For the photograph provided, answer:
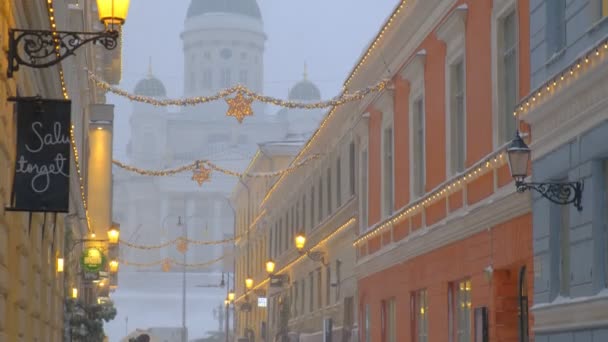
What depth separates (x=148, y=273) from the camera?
146m

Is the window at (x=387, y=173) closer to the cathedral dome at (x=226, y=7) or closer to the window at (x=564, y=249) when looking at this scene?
the window at (x=564, y=249)

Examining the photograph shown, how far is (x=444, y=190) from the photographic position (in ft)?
78.0

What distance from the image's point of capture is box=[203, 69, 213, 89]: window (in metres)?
181

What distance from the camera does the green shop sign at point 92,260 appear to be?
27875mm

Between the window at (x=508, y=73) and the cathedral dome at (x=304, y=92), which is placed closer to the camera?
the window at (x=508, y=73)

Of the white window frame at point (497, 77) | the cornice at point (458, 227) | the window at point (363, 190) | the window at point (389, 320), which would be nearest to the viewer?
the cornice at point (458, 227)

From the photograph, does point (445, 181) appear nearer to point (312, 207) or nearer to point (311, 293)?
point (311, 293)

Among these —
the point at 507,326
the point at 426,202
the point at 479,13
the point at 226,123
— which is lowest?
the point at 507,326

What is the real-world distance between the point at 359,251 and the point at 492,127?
47.2ft

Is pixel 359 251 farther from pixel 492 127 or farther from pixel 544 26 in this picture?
pixel 544 26

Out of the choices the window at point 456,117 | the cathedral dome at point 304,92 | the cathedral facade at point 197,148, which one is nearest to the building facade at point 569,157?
the window at point 456,117

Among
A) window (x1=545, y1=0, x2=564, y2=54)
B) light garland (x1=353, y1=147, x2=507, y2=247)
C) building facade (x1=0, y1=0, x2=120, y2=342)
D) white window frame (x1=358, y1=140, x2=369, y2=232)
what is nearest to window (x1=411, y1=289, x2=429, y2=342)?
light garland (x1=353, y1=147, x2=507, y2=247)

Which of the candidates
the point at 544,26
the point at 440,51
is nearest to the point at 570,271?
the point at 544,26

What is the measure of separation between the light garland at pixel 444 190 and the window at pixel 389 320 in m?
1.45
